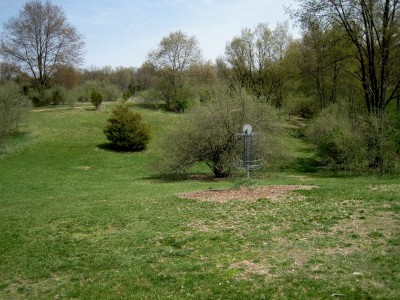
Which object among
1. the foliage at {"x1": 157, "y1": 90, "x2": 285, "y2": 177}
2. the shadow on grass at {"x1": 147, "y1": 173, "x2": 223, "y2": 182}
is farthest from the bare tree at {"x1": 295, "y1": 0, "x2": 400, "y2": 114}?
the shadow on grass at {"x1": 147, "y1": 173, "x2": 223, "y2": 182}

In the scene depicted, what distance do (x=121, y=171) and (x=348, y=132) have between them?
Result: 16.0 metres

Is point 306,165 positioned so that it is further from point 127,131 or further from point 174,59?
point 174,59

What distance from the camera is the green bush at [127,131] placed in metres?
35.8

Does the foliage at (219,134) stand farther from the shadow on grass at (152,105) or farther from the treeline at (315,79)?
the shadow on grass at (152,105)

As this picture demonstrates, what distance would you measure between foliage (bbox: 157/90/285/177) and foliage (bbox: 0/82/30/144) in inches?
665

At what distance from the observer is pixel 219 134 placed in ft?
72.2

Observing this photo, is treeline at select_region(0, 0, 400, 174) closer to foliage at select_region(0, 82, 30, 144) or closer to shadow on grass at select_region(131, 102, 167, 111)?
shadow on grass at select_region(131, 102, 167, 111)

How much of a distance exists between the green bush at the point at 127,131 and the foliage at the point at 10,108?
306 inches

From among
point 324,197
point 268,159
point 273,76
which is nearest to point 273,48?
point 273,76

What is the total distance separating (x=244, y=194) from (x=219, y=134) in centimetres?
942

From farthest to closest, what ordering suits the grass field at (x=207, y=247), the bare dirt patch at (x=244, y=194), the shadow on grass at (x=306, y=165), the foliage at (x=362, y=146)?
the shadow on grass at (x=306, y=165)
the foliage at (x=362, y=146)
the bare dirt patch at (x=244, y=194)
the grass field at (x=207, y=247)

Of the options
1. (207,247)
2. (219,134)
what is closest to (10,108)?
(219,134)

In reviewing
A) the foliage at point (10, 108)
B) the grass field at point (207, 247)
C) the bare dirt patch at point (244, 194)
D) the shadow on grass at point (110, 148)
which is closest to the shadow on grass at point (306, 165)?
the shadow on grass at point (110, 148)

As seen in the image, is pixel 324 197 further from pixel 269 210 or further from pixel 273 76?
pixel 273 76
